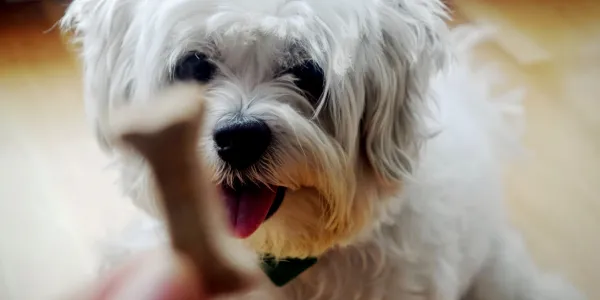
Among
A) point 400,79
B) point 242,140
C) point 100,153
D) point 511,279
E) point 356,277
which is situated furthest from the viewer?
point 100,153

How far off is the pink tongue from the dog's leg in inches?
20.8

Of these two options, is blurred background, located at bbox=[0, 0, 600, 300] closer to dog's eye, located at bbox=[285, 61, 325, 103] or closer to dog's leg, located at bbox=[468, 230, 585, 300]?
dog's leg, located at bbox=[468, 230, 585, 300]

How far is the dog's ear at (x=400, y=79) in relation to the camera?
95cm

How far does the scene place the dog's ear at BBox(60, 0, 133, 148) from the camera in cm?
97

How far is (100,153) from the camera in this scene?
1.77m

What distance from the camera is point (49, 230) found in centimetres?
160

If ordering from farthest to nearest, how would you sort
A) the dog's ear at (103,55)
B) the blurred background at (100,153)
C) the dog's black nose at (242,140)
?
1. the blurred background at (100,153)
2. the dog's ear at (103,55)
3. the dog's black nose at (242,140)

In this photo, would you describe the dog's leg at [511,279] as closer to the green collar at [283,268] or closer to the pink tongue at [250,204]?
the green collar at [283,268]

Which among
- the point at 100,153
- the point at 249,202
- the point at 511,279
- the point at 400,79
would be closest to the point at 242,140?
the point at 249,202

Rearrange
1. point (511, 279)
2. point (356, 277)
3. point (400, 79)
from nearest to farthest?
point (400, 79), point (356, 277), point (511, 279)

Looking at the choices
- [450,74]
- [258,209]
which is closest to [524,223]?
[450,74]

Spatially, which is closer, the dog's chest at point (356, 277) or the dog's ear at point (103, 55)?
the dog's ear at point (103, 55)

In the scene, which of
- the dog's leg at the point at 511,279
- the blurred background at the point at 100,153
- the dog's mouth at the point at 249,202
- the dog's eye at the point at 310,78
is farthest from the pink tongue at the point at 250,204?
the blurred background at the point at 100,153

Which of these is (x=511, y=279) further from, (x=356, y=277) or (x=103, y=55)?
(x=103, y=55)
